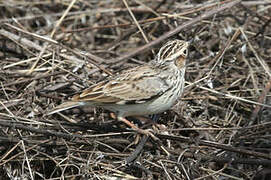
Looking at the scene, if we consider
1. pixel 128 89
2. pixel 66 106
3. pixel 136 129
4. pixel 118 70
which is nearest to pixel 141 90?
pixel 128 89

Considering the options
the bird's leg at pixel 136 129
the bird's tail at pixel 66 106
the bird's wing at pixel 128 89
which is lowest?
the bird's leg at pixel 136 129

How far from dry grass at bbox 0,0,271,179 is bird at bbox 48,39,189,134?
21cm

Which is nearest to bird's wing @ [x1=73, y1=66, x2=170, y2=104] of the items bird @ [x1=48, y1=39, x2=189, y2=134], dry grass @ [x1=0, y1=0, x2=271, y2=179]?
bird @ [x1=48, y1=39, x2=189, y2=134]

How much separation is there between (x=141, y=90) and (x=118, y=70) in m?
0.87

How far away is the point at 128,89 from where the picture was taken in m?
4.76

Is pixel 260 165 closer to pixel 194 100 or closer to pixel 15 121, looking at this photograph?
pixel 194 100

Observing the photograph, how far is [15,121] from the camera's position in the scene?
15.2 ft

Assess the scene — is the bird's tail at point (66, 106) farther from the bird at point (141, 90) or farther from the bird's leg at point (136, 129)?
the bird's leg at point (136, 129)

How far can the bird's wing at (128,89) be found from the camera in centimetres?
465

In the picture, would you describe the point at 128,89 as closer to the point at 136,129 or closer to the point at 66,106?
the point at 136,129

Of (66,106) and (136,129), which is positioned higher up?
(66,106)

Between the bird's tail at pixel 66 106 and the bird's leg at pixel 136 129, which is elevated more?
the bird's tail at pixel 66 106

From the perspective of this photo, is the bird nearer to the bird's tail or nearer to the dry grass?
the bird's tail

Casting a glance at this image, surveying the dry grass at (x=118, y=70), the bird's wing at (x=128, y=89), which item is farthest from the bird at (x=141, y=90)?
the dry grass at (x=118, y=70)
